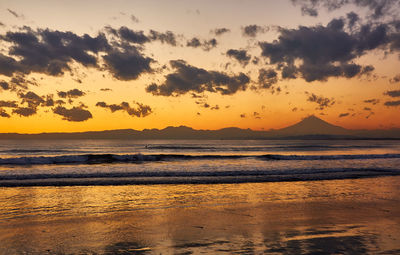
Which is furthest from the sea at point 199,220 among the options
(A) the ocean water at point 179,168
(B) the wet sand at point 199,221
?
(A) the ocean water at point 179,168

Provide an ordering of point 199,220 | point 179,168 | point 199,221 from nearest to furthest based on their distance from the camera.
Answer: point 199,221 → point 199,220 → point 179,168

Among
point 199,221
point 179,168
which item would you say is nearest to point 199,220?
point 199,221

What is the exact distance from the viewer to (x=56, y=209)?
12117 millimetres

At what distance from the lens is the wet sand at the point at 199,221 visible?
7.70 metres

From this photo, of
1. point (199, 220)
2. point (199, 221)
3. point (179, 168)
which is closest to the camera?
point (199, 221)

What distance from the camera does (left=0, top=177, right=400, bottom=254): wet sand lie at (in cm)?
770

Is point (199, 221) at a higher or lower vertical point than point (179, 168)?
higher

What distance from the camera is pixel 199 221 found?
1032 cm

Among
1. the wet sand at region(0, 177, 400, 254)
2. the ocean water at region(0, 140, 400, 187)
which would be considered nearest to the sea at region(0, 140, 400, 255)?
the wet sand at region(0, 177, 400, 254)

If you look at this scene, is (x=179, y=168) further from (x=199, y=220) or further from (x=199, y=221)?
(x=199, y=221)

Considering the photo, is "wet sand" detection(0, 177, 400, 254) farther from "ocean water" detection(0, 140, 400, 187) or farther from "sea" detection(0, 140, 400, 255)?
"ocean water" detection(0, 140, 400, 187)

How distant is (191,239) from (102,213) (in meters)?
4.53

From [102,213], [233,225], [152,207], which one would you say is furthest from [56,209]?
[233,225]

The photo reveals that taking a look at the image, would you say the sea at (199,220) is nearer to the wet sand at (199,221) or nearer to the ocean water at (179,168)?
the wet sand at (199,221)
